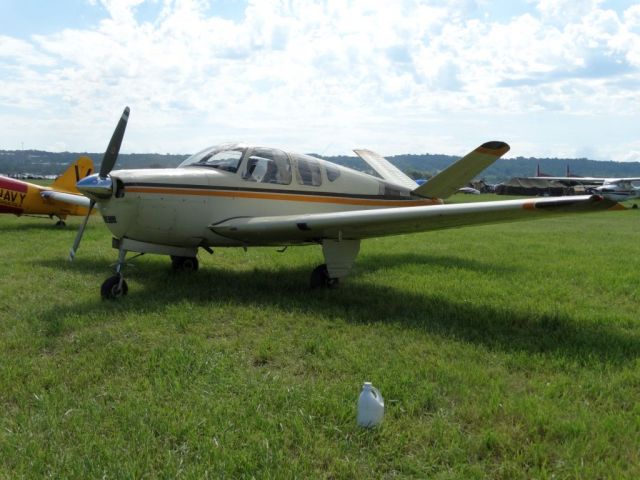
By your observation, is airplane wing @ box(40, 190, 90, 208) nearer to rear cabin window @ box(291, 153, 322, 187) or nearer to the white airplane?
the white airplane

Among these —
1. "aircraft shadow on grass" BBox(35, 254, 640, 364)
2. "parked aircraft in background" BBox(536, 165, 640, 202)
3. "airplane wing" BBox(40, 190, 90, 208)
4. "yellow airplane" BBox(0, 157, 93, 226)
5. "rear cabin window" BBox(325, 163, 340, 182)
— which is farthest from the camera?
"yellow airplane" BBox(0, 157, 93, 226)

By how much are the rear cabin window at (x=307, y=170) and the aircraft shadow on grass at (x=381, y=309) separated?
1.55 meters

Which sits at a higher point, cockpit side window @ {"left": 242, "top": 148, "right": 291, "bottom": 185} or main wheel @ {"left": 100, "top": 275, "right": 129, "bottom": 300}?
cockpit side window @ {"left": 242, "top": 148, "right": 291, "bottom": 185}

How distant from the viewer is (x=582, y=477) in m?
2.92

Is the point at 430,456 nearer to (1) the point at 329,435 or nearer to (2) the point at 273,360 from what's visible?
(1) the point at 329,435

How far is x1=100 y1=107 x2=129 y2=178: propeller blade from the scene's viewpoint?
7.96 metres

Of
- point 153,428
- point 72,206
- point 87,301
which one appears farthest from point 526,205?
point 72,206

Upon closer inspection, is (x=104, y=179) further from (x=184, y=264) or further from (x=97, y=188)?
(x=184, y=264)

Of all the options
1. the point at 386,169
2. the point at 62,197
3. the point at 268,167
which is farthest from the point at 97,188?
the point at 62,197

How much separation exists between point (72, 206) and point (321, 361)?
50.9 ft

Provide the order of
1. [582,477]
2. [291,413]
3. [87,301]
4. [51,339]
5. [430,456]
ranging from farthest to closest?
1. [87,301]
2. [51,339]
3. [291,413]
4. [430,456]
5. [582,477]

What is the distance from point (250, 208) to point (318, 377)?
4.10m

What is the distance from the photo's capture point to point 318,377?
4320mm

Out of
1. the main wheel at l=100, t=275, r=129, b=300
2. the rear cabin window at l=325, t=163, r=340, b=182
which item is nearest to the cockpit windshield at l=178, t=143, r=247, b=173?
the rear cabin window at l=325, t=163, r=340, b=182
